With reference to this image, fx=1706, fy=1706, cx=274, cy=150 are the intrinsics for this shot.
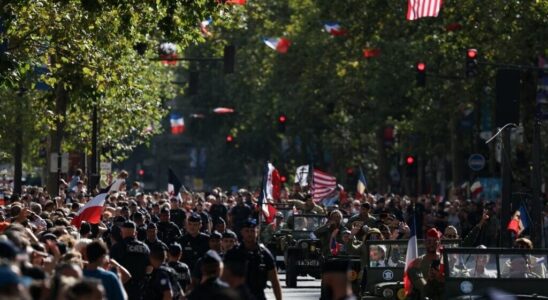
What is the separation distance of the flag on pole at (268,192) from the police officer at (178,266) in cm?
1519

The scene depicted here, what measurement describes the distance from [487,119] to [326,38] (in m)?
7.91

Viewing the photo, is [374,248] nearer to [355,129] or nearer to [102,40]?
[102,40]

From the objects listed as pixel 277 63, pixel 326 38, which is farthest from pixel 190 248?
pixel 277 63

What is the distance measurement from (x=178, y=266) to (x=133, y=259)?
1615 millimetres

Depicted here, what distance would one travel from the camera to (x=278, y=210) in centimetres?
3722

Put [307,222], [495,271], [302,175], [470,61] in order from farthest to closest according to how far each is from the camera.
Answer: [302,175], [470,61], [307,222], [495,271]

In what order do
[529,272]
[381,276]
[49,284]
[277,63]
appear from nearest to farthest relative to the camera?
[49,284], [529,272], [381,276], [277,63]

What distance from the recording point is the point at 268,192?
111 feet

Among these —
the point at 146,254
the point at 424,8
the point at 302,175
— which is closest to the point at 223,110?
the point at 302,175

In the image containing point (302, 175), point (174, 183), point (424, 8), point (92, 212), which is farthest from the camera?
point (302, 175)

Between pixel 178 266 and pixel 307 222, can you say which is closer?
pixel 178 266

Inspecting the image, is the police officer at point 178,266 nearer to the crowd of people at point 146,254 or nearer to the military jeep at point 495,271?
the crowd of people at point 146,254

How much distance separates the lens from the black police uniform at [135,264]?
17.7m

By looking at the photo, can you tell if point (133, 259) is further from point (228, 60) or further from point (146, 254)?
point (228, 60)
